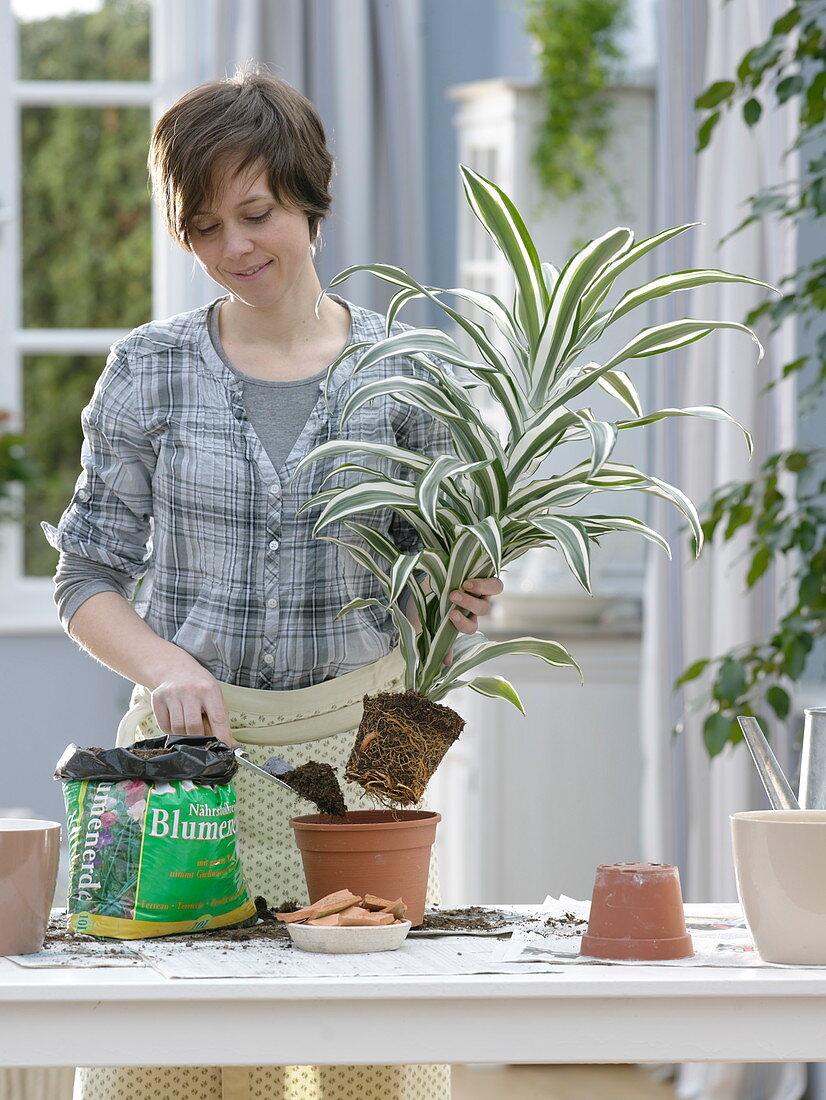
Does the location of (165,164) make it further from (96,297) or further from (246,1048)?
(96,297)

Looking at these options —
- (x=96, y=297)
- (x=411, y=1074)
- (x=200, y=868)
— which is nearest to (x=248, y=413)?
(x=200, y=868)

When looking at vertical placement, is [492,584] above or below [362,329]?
below

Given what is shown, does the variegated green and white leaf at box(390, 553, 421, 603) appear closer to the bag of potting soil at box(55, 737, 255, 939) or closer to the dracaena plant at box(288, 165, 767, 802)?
the dracaena plant at box(288, 165, 767, 802)

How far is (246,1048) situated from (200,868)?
0.22m

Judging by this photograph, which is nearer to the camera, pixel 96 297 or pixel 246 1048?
pixel 246 1048

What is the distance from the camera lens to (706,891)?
344 centimetres

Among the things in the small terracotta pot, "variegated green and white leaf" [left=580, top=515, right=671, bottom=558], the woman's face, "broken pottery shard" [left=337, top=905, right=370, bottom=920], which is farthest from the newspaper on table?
the woman's face

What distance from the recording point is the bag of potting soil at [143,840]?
1279 millimetres

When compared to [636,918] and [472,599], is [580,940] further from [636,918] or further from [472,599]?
[472,599]

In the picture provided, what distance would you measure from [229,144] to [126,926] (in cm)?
75

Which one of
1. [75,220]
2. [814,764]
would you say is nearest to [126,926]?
[814,764]

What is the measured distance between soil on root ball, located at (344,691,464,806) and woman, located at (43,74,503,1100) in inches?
11.0

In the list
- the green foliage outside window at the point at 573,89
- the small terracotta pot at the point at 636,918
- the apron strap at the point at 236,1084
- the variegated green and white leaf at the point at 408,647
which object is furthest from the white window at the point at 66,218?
the small terracotta pot at the point at 636,918

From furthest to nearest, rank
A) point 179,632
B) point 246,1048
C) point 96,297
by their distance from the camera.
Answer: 1. point 96,297
2. point 179,632
3. point 246,1048
